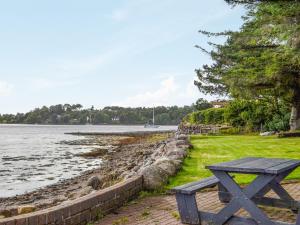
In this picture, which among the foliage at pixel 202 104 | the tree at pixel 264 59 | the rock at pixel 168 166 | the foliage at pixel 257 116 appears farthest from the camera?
the foliage at pixel 202 104

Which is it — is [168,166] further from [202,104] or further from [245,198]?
[202,104]

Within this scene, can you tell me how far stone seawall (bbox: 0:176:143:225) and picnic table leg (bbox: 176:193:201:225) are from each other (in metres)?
1.52

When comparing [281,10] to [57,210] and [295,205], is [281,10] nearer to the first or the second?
[295,205]

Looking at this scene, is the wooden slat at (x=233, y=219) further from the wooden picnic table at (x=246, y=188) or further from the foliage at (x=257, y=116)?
the foliage at (x=257, y=116)

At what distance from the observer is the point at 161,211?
Result: 7.42m

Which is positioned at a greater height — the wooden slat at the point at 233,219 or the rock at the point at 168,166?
the rock at the point at 168,166

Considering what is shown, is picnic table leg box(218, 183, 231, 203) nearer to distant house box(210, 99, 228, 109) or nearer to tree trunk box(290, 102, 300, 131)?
tree trunk box(290, 102, 300, 131)

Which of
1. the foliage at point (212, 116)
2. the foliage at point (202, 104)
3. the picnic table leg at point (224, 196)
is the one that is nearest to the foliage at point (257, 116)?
the foliage at point (212, 116)

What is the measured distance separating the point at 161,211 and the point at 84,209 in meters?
1.49

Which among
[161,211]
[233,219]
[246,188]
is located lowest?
[161,211]

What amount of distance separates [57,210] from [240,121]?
112 ft

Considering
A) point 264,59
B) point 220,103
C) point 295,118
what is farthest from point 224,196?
point 220,103

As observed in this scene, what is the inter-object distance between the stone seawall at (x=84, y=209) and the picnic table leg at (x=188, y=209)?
5.00ft

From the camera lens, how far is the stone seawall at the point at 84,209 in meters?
5.74
